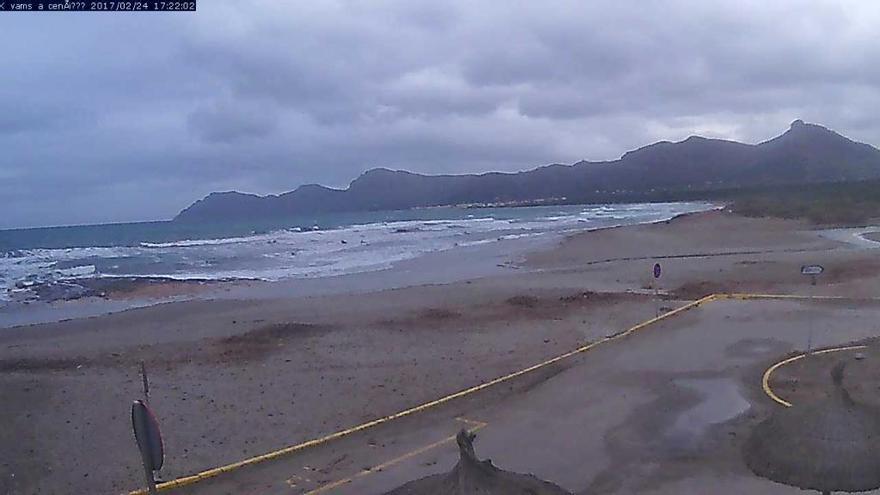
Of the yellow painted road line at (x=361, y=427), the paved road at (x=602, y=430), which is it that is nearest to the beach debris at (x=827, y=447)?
the paved road at (x=602, y=430)

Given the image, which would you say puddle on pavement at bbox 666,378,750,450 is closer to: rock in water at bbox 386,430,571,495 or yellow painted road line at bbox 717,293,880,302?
rock in water at bbox 386,430,571,495

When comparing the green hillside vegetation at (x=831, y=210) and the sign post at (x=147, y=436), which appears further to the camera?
the green hillside vegetation at (x=831, y=210)

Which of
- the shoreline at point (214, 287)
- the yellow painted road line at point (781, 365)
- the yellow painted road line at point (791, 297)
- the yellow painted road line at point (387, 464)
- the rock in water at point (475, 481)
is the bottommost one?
the shoreline at point (214, 287)

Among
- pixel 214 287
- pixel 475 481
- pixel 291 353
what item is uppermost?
pixel 475 481

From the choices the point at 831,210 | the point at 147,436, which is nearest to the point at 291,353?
the point at 147,436

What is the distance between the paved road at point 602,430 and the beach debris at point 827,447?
11.2 feet

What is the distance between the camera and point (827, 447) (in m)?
5.54

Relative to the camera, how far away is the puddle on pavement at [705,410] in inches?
430

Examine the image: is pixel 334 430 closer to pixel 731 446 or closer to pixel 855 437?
pixel 731 446

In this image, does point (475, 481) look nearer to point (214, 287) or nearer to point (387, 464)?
point (387, 464)

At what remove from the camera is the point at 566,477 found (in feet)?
31.7

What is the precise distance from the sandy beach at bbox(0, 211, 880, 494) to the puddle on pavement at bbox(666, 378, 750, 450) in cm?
387

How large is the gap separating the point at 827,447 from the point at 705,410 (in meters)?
6.78

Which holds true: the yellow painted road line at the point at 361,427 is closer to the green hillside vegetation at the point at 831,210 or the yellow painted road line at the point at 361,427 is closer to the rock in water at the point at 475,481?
the rock in water at the point at 475,481
